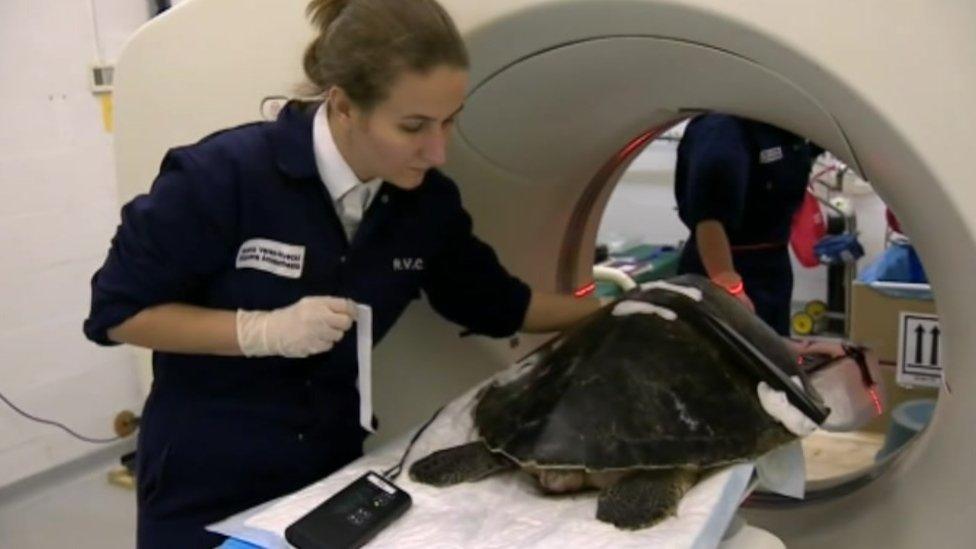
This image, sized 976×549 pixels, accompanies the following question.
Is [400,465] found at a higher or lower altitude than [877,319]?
higher

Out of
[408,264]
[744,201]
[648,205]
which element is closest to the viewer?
[408,264]

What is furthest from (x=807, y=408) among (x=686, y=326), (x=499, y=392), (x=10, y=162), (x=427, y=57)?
(x=10, y=162)

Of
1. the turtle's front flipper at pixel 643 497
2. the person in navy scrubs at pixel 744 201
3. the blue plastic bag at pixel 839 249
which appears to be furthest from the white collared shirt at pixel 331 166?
the blue plastic bag at pixel 839 249

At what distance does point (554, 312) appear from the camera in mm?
1508

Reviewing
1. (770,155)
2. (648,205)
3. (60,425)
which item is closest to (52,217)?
(60,425)

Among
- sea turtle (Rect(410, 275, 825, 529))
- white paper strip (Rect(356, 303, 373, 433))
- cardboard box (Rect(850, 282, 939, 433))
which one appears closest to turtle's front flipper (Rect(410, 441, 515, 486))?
sea turtle (Rect(410, 275, 825, 529))

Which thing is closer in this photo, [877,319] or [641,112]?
[641,112]

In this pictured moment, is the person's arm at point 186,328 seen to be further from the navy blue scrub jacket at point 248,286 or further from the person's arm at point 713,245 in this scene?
the person's arm at point 713,245

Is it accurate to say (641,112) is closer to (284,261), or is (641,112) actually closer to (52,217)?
(284,261)

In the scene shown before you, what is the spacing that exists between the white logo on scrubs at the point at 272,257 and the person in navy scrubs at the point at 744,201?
2.95 ft

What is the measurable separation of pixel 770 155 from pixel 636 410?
45.6 inches

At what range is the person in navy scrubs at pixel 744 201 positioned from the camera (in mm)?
2014

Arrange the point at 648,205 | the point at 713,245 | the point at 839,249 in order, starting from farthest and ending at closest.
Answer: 1. the point at 648,205
2. the point at 839,249
3. the point at 713,245

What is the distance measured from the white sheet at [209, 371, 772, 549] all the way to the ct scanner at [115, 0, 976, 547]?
376mm
